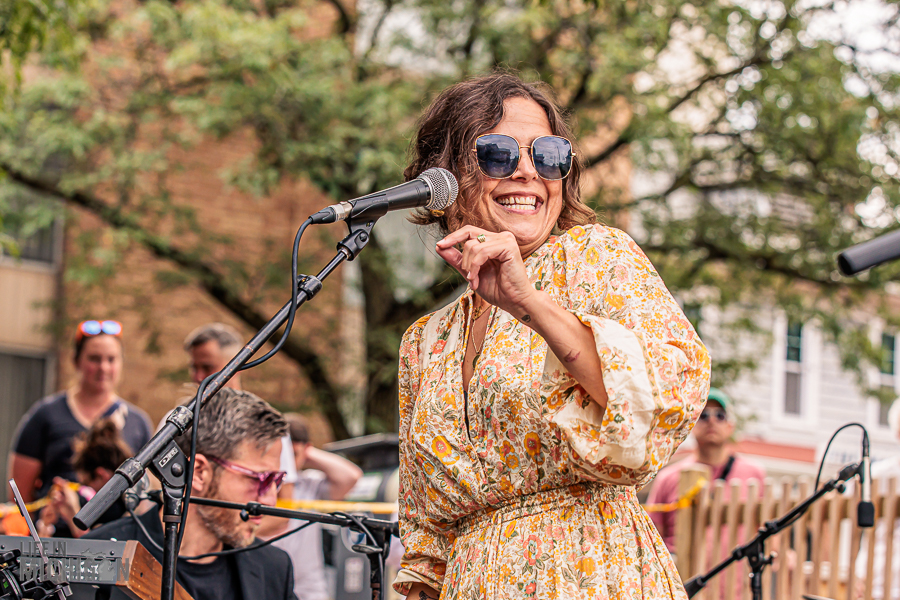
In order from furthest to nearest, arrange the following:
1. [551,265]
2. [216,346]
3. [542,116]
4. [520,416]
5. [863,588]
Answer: [216,346]
[863,588]
[542,116]
[551,265]
[520,416]

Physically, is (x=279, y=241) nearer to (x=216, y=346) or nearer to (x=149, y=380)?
(x=149, y=380)

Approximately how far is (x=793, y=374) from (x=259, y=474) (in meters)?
17.9

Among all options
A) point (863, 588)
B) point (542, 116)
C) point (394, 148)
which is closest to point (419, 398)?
point (542, 116)

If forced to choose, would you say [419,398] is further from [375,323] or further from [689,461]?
[375,323]

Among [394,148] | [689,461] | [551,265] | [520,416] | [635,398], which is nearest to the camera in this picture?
[635,398]

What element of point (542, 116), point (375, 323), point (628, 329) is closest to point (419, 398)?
point (628, 329)

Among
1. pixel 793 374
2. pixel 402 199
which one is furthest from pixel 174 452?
pixel 793 374

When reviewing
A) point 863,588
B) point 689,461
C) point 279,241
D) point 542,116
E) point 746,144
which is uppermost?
point 746,144

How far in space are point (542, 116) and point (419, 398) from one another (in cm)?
81

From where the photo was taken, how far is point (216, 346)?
5.62 m

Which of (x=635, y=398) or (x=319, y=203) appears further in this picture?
(x=319, y=203)

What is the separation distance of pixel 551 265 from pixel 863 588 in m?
3.43

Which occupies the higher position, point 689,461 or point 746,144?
point 746,144

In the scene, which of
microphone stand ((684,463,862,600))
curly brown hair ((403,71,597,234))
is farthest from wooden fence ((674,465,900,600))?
curly brown hair ((403,71,597,234))
